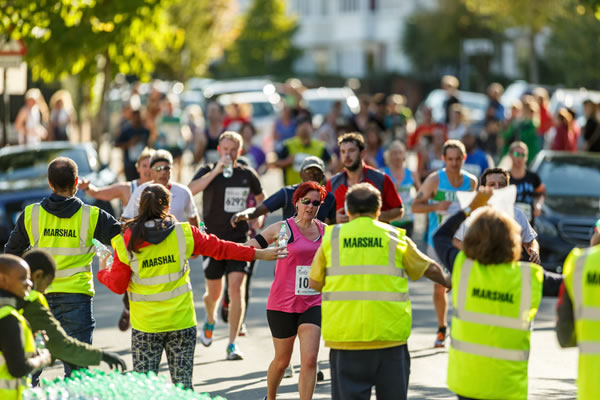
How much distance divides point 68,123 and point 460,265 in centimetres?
2107

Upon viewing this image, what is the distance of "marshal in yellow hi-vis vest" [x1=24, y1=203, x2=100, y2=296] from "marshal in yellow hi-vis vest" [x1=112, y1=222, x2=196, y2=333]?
1.68 feet

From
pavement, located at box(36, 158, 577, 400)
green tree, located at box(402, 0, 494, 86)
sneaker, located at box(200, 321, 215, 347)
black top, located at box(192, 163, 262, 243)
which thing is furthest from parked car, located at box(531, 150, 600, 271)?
green tree, located at box(402, 0, 494, 86)

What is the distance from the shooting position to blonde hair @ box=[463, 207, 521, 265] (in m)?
5.91

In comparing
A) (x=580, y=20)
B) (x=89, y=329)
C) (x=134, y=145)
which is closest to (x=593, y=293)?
(x=89, y=329)

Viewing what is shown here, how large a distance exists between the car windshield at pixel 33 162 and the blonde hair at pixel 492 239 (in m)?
11.6

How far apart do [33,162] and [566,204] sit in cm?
754

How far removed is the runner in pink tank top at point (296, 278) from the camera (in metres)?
8.06

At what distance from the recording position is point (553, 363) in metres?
10.4

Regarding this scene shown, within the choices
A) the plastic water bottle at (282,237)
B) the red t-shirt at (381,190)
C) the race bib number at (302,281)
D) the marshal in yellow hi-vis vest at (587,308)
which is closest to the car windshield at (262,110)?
the red t-shirt at (381,190)

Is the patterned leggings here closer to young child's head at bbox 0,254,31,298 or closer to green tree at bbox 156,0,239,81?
young child's head at bbox 0,254,31,298

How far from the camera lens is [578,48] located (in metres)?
45.3

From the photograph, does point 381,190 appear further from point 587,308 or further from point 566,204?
point 566,204

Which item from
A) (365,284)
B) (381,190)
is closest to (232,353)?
(381,190)

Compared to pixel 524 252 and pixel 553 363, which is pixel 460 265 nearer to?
pixel 524 252
